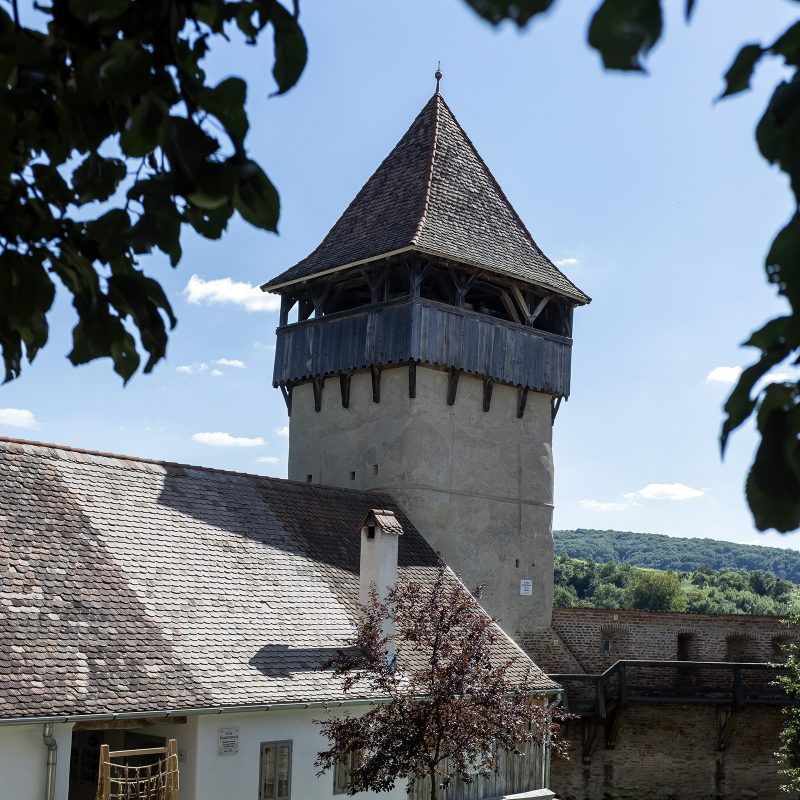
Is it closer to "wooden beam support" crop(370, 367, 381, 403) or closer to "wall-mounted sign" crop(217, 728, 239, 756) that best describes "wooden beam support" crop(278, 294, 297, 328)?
"wooden beam support" crop(370, 367, 381, 403)

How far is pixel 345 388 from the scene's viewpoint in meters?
23.9

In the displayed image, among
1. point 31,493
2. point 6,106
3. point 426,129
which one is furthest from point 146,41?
point 426,129

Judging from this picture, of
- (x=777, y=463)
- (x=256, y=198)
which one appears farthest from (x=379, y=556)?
(x=777, y=463)

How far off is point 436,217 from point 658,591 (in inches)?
2134

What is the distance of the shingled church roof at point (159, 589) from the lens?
13.5 metres

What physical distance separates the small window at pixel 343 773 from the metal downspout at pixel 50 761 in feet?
13.5

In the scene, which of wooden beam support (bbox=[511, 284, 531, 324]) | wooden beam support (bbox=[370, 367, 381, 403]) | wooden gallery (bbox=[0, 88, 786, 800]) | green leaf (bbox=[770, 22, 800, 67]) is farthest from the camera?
wooden beam support (bbox=[511, 284, 531, 324])

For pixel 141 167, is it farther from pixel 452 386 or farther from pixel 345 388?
pixel 345 388

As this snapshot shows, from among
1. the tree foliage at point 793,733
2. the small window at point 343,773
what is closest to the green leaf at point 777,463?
the small window at point 343,773

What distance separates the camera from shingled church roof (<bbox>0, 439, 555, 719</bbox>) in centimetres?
1351

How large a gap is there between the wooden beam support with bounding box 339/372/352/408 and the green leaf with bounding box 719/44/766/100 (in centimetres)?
2167

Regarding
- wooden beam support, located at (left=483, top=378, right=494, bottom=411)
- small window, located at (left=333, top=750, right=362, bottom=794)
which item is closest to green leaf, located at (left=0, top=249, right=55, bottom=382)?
small window, located at (left=333, top=750, right=362, bottom=794)

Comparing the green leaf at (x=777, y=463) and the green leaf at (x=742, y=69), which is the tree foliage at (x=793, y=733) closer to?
the green leaf at (x=777, y=463)

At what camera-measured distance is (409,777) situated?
642 inches
